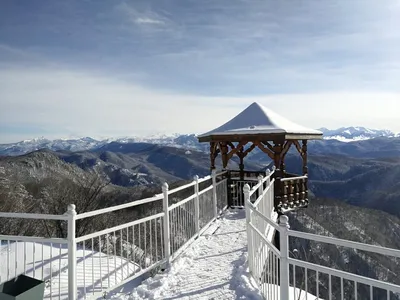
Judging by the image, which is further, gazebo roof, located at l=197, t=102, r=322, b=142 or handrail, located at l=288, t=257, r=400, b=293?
gazebo roof, located at l=197, t=102, r=322, b=142

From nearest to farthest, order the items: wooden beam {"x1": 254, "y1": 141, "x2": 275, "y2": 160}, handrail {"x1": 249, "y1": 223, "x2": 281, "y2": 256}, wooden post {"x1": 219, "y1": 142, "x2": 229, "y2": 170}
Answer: handrail {"x1": 249, "y1": 223, "x2": 281, "y2": 256} < wooden beam {"x1": 254, "y1": 141, "x2": 275, "y2": 160} < wooden post {"x1": 219, "y1": 142, "x2": 229, "y2": 170}

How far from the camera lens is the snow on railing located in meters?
4.53

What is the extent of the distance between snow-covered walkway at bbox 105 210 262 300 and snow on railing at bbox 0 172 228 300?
23cm

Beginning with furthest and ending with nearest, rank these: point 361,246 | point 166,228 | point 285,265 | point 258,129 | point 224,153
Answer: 1. point 224,153
2. point 258,129
3. point 166,228
4. point 285,265
5. point 361,246

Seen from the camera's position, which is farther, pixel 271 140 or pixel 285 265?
pixel 271 140

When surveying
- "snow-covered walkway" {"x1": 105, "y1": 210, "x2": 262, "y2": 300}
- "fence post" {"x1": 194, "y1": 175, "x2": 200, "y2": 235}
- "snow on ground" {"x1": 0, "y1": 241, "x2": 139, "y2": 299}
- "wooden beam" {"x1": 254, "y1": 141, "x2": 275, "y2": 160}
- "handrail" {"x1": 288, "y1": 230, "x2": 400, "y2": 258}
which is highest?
"wooden beam" {"x1": 254, "y1": 141, "x2": 275, "y2": 160}

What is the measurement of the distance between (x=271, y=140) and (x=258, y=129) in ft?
2.09

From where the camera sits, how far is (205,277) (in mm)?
5910

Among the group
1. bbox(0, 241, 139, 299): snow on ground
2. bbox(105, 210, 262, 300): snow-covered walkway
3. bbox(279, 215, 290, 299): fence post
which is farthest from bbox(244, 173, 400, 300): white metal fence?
bbox(0, 241, 139, 299): snow on ground

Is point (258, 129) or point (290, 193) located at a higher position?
point (258, 129)

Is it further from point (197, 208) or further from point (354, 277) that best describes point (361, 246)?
point (197, 208)

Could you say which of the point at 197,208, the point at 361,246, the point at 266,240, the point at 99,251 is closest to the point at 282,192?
the point at 197,208

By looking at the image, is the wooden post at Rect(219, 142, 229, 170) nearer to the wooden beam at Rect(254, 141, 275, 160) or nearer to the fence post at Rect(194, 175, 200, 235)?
the wooden beam at Rect(254, 141, 275, 160)

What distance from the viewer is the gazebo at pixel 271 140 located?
40.3ft
